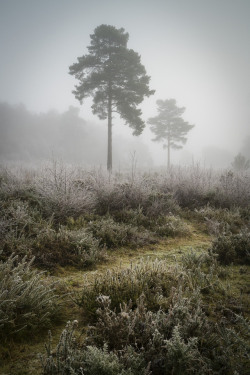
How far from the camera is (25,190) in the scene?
19.6 feet

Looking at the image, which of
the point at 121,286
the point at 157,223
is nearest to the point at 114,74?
the point at 157,223

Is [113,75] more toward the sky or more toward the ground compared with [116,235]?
more toward the sky

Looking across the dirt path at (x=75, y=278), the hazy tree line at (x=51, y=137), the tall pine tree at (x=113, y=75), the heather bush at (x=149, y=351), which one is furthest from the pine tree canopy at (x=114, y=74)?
the heather bush at (x=149, y=351)

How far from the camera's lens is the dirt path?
64.3 inches

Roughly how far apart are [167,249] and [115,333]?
2.73 m

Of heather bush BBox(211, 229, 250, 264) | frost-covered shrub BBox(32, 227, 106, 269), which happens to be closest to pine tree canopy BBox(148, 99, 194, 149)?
heather bush BBox(211, 229, 250, 264)

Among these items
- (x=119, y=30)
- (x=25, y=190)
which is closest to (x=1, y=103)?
(x=119, y=30)

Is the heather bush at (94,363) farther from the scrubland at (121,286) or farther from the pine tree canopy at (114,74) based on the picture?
the pine tree canopy at (114,74)

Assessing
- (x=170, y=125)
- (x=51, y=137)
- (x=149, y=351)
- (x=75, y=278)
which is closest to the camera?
(x=149, y=351)

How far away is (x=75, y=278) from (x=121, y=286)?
92 centimetres

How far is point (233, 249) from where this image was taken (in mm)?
3791

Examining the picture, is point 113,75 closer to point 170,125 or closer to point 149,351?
point 170,125

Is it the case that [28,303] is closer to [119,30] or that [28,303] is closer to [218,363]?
[218,363]

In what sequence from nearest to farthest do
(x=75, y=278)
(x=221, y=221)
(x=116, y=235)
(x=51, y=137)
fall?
(x=75, y=278), (x=116, y=235), (x=221, y=221), (x=51, y=137)
